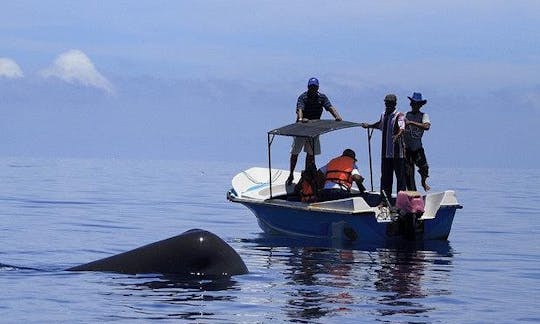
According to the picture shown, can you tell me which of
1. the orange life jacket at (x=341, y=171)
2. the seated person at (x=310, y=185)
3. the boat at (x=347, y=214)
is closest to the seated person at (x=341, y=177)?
the orange life jacket at (x=341, y=171)

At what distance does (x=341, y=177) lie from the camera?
2767cm

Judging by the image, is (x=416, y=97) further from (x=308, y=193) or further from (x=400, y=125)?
(x=308, y=193)

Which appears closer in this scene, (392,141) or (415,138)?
(392,141)

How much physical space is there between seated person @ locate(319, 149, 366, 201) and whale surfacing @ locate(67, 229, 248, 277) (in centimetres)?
924

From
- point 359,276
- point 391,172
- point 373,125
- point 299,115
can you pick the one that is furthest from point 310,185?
point 359,276

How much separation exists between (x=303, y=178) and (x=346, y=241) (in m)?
2.37

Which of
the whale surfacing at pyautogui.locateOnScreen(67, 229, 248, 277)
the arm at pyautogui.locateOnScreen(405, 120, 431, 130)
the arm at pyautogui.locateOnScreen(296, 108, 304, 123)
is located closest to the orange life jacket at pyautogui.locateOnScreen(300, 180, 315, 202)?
the arm at pyautogui.locateOnScreen(296, 108, 304, 123)

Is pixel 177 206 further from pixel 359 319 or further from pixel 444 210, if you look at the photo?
pixel 359 319

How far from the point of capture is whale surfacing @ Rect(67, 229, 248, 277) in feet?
58.4

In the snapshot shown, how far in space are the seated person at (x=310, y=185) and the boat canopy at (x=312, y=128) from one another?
3.53 ft

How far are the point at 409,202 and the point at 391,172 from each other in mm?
1326

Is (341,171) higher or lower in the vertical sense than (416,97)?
lower

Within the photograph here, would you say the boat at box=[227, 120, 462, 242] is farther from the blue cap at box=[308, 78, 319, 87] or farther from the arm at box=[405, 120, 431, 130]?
the arm at box=[405, 120, 431, 130]

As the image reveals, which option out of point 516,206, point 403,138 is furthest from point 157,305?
point 516,206
